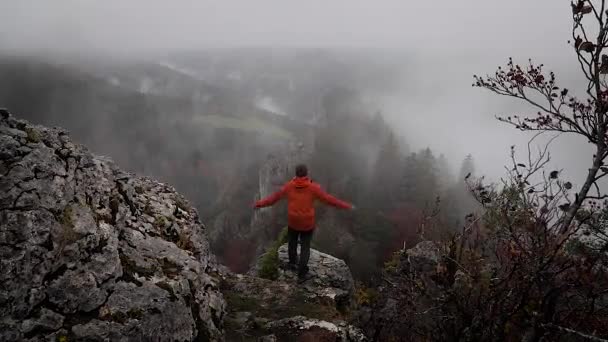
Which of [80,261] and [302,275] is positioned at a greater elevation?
[80,261]

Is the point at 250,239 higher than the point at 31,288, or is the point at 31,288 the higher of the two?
the point at 31,288

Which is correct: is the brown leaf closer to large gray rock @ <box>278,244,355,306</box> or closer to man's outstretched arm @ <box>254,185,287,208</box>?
man's outstretched arm @ <box>254,185,287,208</box>

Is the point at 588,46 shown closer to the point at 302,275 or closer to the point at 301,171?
the point at 301,171

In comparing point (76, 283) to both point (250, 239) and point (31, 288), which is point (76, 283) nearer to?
point (31, 288)

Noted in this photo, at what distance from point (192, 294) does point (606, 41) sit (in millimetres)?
8742

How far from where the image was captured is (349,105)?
15812 cm

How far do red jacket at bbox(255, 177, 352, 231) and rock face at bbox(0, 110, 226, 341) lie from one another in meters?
2.63

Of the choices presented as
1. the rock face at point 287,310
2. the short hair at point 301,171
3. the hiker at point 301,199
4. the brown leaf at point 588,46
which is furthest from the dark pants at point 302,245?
the brown leaf at point 588,46

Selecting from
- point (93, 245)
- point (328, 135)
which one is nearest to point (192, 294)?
point (93, 245)

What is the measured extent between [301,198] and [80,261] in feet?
17.2

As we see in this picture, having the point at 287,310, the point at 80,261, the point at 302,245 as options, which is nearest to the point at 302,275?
the point at 302,245

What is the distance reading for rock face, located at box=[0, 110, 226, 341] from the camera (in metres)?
6.43

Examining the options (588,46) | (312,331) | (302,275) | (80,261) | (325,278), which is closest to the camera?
(588,46)

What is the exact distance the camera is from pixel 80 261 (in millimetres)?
7242
